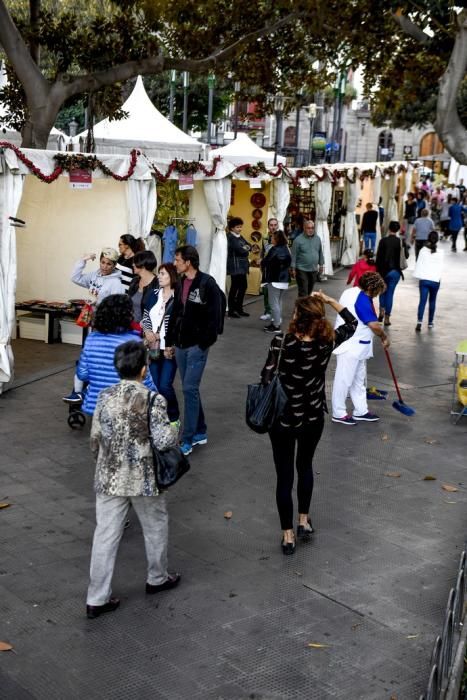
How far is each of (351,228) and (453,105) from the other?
44.3 ft

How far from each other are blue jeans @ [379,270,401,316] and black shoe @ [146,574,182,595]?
9.63 metres

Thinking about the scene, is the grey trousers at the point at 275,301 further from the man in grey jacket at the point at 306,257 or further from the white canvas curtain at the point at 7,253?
the white canvas curtain at the point at 7,253

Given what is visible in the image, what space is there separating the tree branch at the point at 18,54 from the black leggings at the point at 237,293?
14.9 feet

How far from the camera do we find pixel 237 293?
15453mm

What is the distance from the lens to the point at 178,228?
1574 cm

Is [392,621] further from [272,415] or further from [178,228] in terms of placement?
[178,228]

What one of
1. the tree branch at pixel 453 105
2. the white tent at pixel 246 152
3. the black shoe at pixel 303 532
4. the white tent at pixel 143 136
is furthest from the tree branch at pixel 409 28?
the white tent at pixel 143 136

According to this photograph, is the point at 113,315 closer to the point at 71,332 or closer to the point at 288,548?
the point at 288,548

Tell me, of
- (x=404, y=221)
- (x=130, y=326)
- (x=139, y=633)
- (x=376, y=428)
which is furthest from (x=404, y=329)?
(x=404, y=221)

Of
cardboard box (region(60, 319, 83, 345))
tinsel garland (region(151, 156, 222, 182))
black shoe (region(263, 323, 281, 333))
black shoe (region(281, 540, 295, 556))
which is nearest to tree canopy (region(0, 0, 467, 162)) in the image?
tinsel garland (region(151, 156, 222, 182))

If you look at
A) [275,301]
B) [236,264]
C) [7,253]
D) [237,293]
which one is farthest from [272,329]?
[7,253]

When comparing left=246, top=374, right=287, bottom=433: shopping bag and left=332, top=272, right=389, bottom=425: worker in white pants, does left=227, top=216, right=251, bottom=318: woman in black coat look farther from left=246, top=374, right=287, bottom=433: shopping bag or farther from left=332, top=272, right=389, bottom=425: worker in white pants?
left=246, top=374, right=287, bottom=433: shopping bag

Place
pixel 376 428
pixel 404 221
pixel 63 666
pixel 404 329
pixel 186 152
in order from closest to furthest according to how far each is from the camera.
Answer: pixel 63 666 < pixel 376 428 < pixel 404 329 < pixel 186 152 < pixel 404 221

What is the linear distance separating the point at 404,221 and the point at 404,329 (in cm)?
1417
